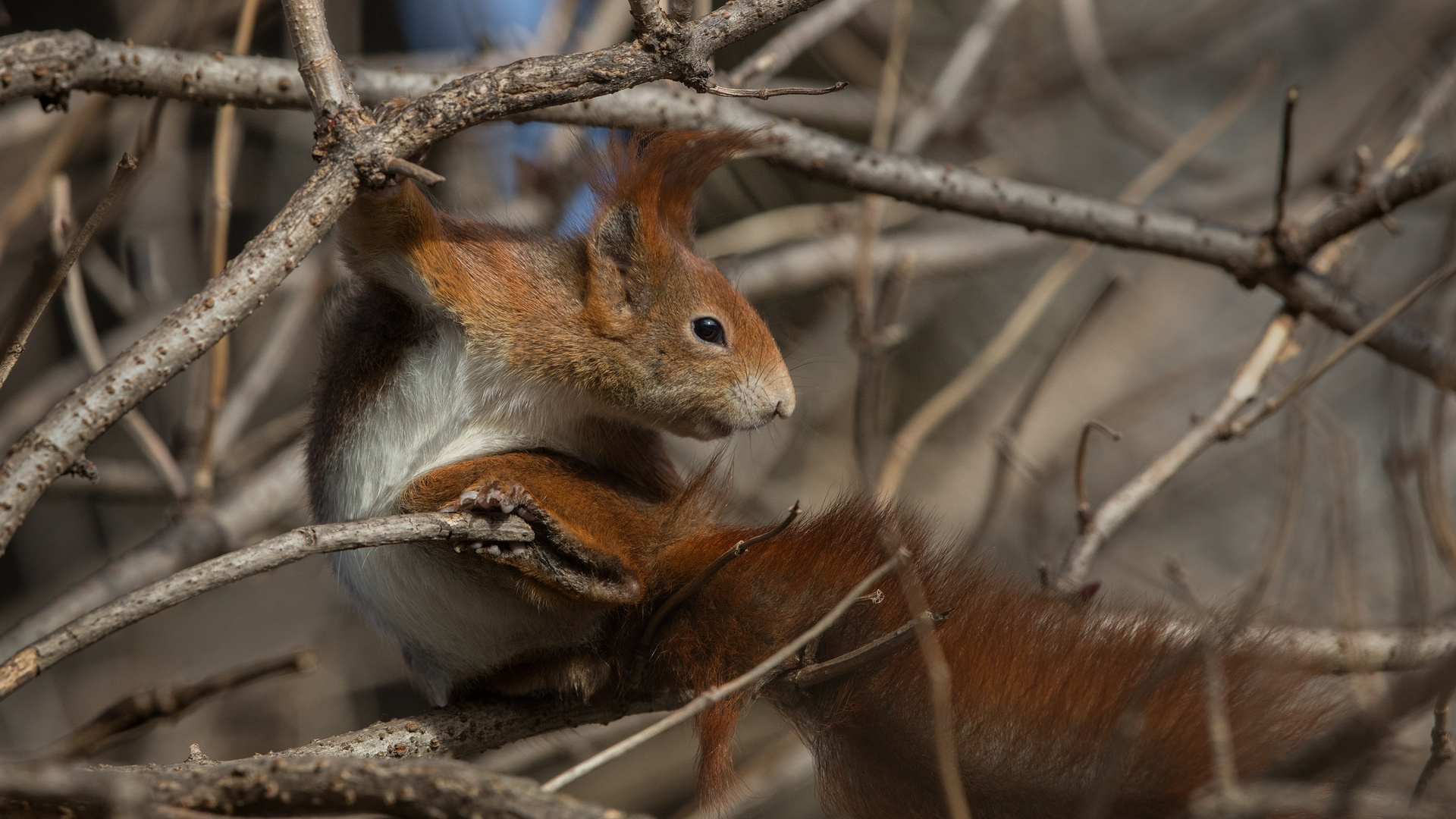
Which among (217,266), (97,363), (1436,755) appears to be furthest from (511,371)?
(1436,755)

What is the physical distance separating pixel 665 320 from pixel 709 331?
3.6 inches

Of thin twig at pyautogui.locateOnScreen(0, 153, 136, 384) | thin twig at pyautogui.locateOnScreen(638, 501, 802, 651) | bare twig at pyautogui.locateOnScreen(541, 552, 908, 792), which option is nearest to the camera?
bare twig at pyautogui.locateOnScreen(541, 552, 908, 792)

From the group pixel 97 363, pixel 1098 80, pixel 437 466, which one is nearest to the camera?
pixel 437 466

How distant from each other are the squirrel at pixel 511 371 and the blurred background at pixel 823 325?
0.18m

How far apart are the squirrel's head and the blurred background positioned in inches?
4.8

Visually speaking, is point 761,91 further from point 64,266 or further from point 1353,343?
point 1353,343

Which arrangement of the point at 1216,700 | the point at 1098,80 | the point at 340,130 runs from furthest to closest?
1. the point at 1098,80
2. the point at 340,130
3. the point at 1216,700

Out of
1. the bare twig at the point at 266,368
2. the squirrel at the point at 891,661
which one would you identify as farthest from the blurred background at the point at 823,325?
the squirrel at the point at 891,661

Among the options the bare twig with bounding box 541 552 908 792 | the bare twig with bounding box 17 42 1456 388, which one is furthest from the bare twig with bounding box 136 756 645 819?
the bare twig with bounding box 17 42 1456 388

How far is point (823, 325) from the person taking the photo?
4.48m

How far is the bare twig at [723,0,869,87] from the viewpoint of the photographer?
2.34m

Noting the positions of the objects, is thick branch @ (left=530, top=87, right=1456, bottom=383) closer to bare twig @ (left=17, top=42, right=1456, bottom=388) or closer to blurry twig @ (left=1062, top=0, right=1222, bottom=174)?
bare twig @ (left=17, top=42, right=1456, bottom=388)

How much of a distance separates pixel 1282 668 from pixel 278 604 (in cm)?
386

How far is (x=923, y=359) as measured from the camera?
614 cm
